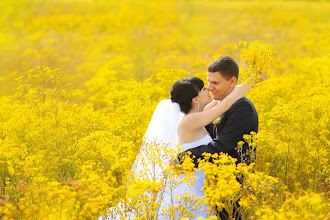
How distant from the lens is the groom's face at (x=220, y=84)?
4.78 meters

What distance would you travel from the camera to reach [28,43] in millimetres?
13594

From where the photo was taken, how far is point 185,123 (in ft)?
15.2

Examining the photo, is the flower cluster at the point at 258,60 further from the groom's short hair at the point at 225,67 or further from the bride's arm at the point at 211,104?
the bride's arm at the point at 211,104

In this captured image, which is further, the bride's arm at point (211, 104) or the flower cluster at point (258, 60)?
the bride's arm at point (211, 104)

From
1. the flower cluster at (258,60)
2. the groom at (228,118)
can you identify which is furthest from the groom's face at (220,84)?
the flower cluster at (258,60)

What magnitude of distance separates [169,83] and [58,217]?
461cm

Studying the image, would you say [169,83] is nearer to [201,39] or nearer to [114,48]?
[114,48]

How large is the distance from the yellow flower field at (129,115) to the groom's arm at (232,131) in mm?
214

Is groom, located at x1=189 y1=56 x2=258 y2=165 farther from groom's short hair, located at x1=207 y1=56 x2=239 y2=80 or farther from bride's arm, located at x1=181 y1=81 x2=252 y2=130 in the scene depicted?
bride's arm, located at x1=181 y1=81 x2=252 y2=130

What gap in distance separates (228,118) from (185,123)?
1.63 feet

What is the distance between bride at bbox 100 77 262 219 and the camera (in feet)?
14.8

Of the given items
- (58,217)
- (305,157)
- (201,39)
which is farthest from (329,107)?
(201,39)

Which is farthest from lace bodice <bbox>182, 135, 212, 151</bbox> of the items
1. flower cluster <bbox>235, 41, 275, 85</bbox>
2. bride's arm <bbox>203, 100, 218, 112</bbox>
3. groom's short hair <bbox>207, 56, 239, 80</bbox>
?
flower cluster <bbox>235, 41, 275, 85</bbox>

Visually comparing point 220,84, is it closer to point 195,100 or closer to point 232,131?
point 195,100
